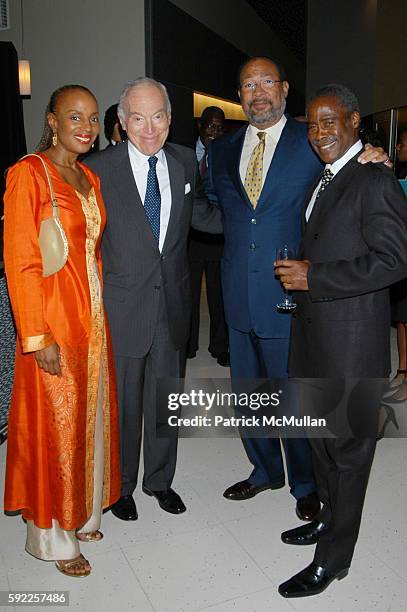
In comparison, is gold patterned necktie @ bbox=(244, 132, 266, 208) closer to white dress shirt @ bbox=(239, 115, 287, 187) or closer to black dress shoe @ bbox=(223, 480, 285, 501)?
white dress shirt @ bbox=(239, 115, 287, 187)

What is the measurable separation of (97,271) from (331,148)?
97cm

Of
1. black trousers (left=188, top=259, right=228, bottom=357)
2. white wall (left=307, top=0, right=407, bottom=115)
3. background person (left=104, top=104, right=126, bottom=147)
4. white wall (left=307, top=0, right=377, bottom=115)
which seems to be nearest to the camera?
background person (left=104, top=104, right=126, bottom=147)

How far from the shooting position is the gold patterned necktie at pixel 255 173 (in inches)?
101

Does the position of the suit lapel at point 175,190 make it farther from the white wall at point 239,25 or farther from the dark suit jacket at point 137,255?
the white wall at point 239,25

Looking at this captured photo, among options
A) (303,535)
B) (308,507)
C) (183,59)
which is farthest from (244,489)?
(183,59)

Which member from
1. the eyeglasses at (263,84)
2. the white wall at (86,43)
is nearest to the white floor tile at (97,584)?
the eyeglasses at (263,84)

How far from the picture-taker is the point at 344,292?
1.97m

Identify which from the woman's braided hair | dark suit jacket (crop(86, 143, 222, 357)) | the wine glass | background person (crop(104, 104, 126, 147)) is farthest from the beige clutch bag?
background person (crop(104, 104, 126, 147))

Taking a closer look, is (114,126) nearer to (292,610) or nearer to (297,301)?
(297,301)

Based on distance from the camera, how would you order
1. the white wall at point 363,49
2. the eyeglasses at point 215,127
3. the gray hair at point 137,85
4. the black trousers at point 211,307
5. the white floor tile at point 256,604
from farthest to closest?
the white wall at point 363,49 < the black trousers at point 211,307 < the eyeglasses at point 215,127 < the gray hair at point 137,85 < the white floor tile at point 256,604

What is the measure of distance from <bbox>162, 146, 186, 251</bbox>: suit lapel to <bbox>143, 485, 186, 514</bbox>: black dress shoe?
1191 millimetres

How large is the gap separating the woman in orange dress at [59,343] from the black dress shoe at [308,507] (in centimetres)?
98

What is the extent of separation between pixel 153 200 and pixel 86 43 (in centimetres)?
471

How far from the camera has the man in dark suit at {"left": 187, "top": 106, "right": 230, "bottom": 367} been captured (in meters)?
4.92
